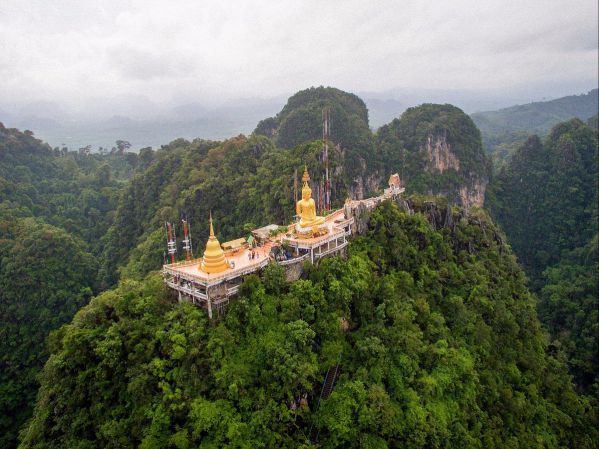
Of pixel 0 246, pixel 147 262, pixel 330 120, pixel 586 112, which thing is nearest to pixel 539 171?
pixel 330 120

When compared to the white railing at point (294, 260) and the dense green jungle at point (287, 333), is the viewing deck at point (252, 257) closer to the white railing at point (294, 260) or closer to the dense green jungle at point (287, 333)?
the white railing at point (294, 260)

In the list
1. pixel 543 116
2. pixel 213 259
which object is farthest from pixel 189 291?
pixel 543 116

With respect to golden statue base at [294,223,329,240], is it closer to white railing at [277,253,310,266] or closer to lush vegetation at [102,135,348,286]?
white railing at [277,253,310,266]

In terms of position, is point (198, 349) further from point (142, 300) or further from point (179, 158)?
point (179, 158)

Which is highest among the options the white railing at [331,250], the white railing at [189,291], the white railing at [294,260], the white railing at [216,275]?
the white railing at [216,275]

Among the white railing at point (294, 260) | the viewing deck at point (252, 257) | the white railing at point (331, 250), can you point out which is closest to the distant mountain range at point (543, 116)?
the white railing at point (331, 250)

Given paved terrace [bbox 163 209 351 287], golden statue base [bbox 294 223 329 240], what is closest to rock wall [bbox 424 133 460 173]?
paved terrace [bbox 163 209 351 287]

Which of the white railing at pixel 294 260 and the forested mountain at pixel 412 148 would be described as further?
the forested mountain at pixel 412 148

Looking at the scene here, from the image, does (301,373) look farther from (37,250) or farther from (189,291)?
(37,250)
